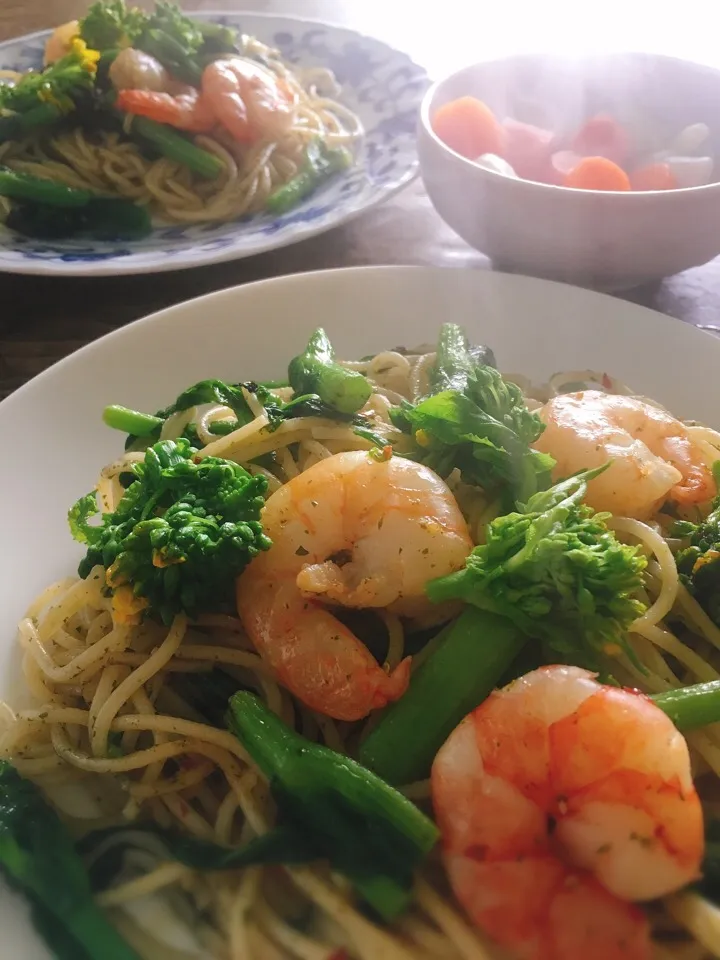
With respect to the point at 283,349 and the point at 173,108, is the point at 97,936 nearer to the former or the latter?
the point at 283,349

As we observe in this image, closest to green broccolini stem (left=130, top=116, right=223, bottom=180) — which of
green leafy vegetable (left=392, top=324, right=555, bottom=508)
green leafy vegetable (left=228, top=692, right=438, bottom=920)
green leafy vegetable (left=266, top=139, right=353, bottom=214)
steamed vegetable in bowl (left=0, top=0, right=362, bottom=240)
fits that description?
steamed vegetable in bowl (left=0, top=0, right=362, bottom=240)

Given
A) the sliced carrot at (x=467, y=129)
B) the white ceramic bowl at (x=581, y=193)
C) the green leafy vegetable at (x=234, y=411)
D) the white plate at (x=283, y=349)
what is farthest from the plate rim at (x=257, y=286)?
the sliced carrot at (x=467, y=129)

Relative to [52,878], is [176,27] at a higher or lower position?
higher

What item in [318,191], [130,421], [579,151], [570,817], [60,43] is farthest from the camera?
[60,43]

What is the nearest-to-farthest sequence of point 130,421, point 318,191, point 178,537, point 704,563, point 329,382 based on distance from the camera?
1. point 178,537
2. point 704,563
3. point 329,382
4. point 130,421
5. point 318,191

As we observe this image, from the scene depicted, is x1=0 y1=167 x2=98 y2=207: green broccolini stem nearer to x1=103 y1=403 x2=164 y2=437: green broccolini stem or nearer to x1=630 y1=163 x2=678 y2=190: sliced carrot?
x1=103 y1=403 x2=164 y2=437: green broccolini stem

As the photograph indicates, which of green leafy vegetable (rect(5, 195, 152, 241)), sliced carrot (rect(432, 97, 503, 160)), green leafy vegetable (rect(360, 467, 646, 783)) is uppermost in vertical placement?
sliced carrot (rect(432, 97, 503, 160))

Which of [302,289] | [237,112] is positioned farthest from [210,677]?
[237,112]

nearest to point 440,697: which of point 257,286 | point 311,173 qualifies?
point 257,286
